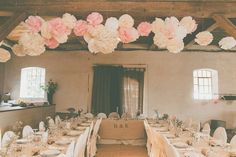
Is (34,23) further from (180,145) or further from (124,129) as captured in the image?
(124,129)

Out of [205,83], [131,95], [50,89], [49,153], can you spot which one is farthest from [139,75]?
[49,153]

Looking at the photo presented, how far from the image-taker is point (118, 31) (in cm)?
489

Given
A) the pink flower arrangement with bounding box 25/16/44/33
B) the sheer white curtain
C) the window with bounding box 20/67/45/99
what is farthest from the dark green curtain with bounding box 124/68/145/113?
the pink flower arrangement with bounding box 25/16/44/33

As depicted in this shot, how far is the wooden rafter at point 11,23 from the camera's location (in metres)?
5.82

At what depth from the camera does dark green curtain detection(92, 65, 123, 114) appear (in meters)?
11.2

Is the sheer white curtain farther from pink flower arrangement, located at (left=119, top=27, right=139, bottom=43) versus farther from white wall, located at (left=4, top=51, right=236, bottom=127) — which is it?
pink flower arrangement, located at (left=119, top=27, right=139, bottom=43)

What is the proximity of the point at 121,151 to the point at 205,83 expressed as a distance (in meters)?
5.26

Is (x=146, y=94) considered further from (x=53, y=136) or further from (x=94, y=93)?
(x=53, y=136)

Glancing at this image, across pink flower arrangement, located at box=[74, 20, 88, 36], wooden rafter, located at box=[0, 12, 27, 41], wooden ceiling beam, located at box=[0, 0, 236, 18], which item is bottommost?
pink flower arrangement, located at box=[74, 20, 88, 36]

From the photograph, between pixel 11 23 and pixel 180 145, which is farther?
pixel 11 23

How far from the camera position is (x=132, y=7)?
19.6 ft

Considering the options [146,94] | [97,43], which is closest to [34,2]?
[97,43]

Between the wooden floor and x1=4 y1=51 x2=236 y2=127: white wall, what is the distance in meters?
2.80

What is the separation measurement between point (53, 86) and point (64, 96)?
610 mm
